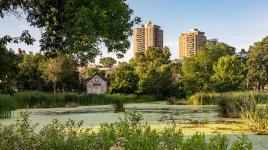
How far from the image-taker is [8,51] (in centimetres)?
704

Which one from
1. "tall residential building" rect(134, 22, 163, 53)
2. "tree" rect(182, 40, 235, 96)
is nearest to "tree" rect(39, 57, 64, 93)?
"tree" rect(182, 40, 235, 96)

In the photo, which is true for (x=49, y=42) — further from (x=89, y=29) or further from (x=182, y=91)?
(x=182, y=91)

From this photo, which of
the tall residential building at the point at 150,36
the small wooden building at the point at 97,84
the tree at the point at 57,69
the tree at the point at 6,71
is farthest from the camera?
the tall residential building at the point at 150,36

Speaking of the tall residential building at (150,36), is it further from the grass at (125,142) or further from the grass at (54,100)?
the grass at (125,142)

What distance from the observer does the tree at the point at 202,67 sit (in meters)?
45.0

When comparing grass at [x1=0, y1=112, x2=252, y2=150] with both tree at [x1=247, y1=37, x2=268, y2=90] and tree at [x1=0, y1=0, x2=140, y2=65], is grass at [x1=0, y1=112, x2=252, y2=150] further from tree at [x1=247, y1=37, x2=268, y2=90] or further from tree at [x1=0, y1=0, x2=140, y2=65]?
tree at [x1=247, y1=37, x2=268, y2=90]

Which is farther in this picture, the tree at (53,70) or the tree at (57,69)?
the tree at (57,69)

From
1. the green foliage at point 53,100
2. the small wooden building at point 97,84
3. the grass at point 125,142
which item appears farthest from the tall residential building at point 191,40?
the grass at point 125,142

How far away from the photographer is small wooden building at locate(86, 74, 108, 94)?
6138cm

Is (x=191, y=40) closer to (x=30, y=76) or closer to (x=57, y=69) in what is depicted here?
(x=30, y=76)

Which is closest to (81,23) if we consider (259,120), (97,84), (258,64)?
(259,120)

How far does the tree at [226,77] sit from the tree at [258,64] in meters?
13.1

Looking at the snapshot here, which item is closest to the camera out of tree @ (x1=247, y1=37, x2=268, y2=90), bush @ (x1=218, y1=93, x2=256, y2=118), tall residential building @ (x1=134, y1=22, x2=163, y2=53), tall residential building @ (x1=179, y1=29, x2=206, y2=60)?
bush @ (x1=218, y1=93, x2=256, y2=118)

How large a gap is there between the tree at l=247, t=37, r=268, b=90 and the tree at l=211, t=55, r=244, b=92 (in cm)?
1308
